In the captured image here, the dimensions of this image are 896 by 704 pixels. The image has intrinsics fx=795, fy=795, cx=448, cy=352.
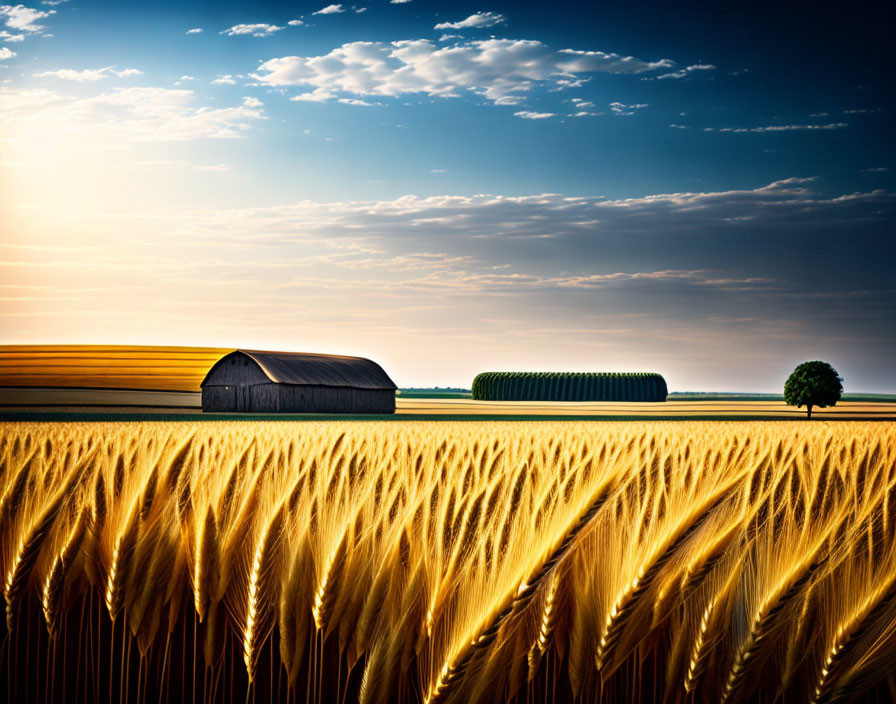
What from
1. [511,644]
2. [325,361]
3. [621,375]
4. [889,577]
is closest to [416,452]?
[511,644]

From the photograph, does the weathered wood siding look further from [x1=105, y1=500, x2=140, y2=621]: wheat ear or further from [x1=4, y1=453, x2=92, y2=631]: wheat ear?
[x1=105, y1=500, x2=140, y2=621]: wheat ear

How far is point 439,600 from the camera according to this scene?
2826 mm

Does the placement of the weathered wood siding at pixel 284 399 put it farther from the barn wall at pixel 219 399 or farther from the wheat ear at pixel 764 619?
the wheat ear at pixel 764 619

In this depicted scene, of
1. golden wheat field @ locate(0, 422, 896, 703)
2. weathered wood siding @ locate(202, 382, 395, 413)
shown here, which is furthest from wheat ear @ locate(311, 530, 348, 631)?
weathered wood siding @ locate(202, 382, 395, 413)

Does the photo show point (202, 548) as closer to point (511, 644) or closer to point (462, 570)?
point (462, 570)

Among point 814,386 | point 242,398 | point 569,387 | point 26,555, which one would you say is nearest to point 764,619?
point 26,555

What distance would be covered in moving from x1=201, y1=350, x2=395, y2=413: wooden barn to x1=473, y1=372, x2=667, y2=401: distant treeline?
47.6 meters

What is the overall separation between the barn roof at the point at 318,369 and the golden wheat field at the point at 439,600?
50.7 meters

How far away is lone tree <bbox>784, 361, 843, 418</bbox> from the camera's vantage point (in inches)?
2227

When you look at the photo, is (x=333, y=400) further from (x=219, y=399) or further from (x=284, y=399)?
(x=219, y=399)

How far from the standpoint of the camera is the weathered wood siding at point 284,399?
5403 centimetres

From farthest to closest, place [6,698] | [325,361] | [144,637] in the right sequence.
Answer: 1. [325,361]
2. [6,698]
3. [144,637]

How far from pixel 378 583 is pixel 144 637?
3.61ft

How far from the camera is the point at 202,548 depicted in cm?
319
